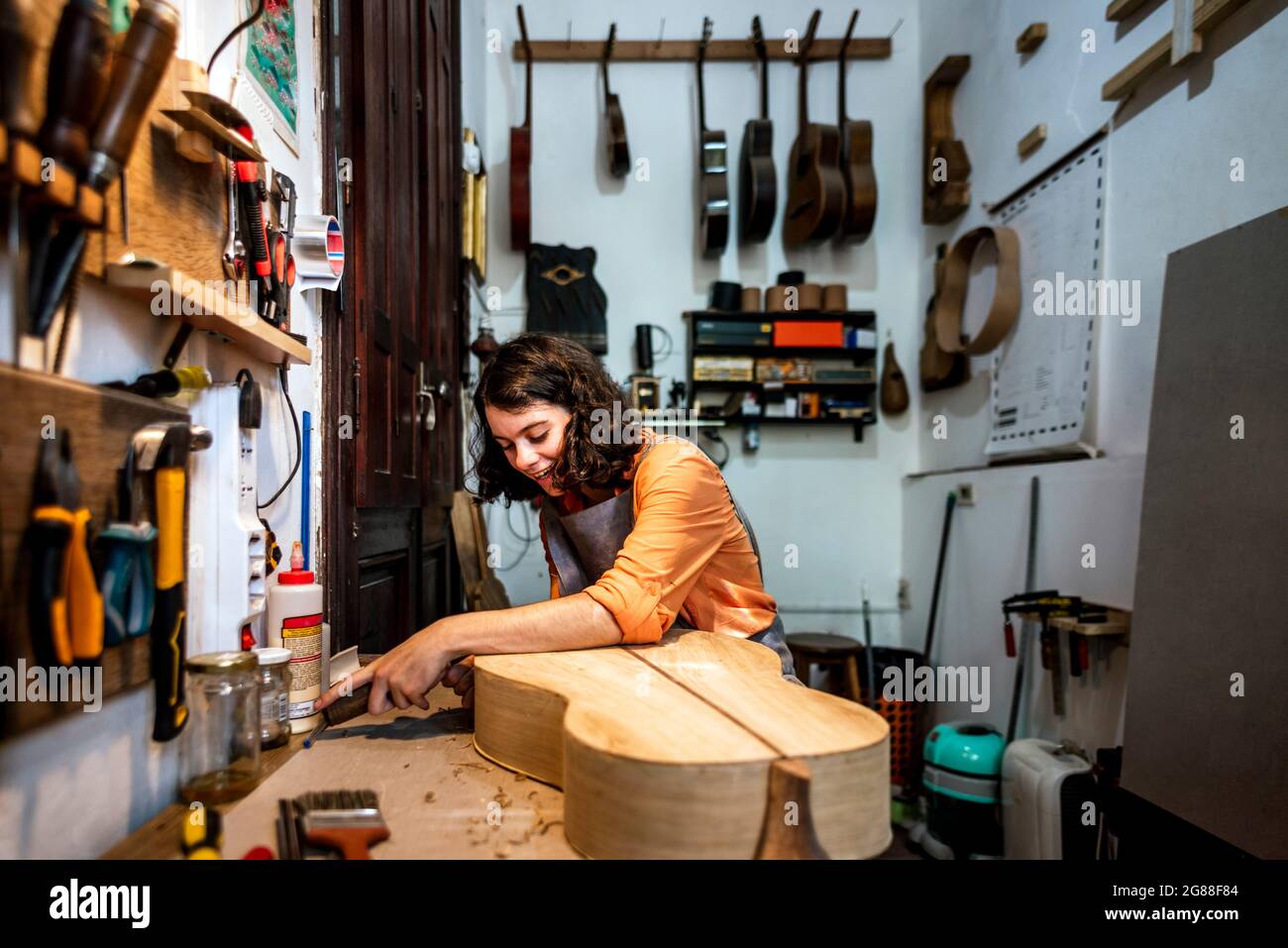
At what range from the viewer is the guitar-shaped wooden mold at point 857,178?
154 inches

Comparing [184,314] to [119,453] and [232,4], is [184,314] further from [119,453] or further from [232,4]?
[232,4]

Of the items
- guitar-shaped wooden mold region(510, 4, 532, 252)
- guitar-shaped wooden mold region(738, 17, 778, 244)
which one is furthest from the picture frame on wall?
guitar-shaped wooden mold region(738, 17, 778, 244)

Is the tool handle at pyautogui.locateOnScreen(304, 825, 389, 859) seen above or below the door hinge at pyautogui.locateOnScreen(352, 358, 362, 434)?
below

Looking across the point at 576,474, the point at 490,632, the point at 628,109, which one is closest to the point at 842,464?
the point at 628,109

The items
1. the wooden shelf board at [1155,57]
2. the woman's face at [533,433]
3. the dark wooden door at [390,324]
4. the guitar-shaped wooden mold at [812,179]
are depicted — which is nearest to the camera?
the woman's face at [533,433]

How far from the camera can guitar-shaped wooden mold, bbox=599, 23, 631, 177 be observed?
4.00 metres

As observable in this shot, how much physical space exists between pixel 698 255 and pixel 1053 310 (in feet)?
Answer: 6.32

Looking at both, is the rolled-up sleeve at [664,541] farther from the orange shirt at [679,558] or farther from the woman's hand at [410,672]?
the woman's hand at [410,672]

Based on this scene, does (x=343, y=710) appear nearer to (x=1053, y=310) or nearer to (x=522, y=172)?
(x=1053, y=310)

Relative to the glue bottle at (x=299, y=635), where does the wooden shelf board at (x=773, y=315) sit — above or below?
above

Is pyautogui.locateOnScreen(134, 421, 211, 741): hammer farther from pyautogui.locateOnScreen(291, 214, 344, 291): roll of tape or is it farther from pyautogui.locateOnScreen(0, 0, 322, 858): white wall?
pyautogui.locateOnScreen(291, 214, 344, 291): roll of tape

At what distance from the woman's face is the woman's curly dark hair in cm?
1

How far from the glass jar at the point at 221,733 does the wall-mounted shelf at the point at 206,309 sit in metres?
0.40

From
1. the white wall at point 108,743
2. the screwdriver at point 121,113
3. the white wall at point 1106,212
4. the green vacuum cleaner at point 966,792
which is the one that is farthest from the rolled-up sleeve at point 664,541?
the green vacuum cleaner at point 966,792
